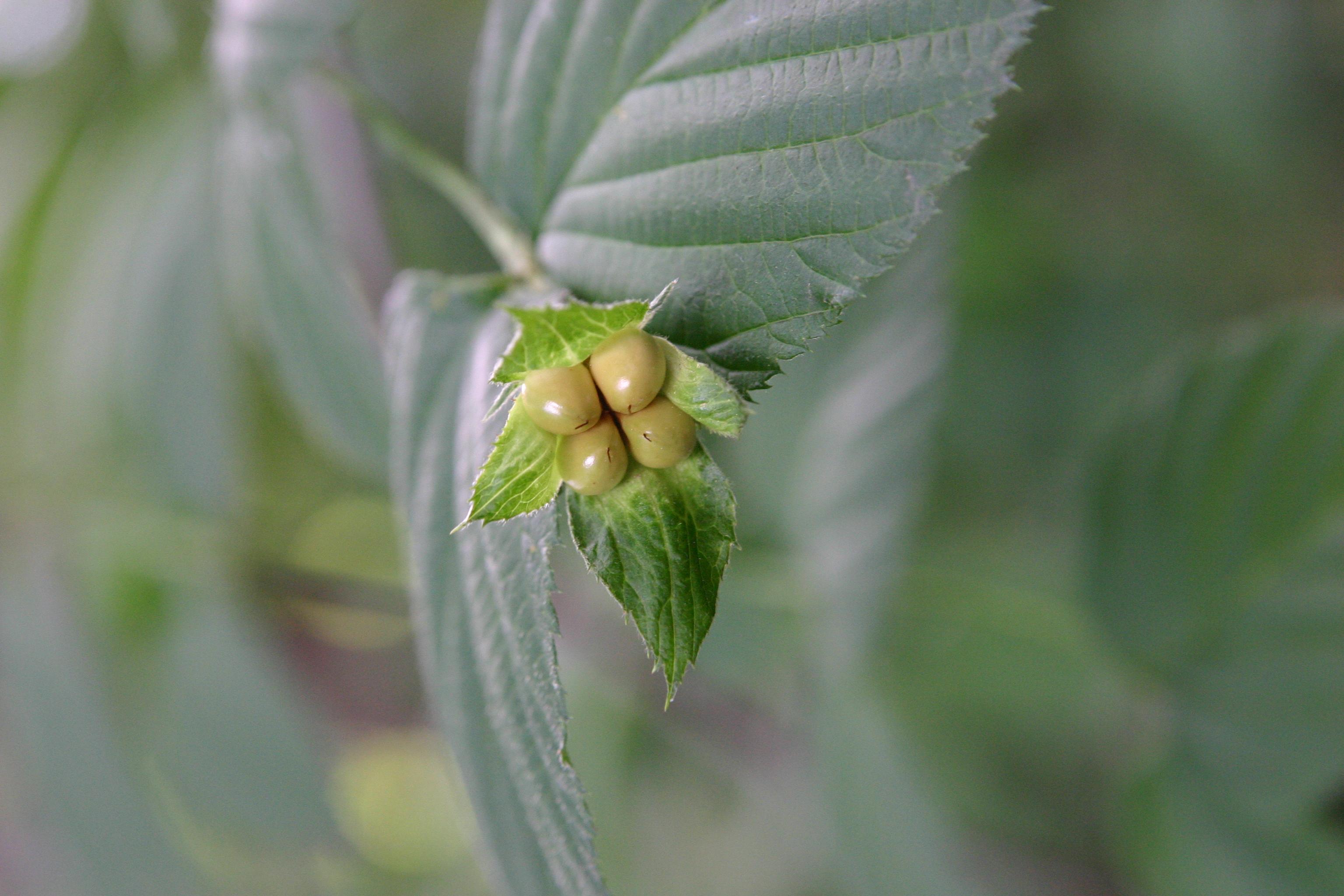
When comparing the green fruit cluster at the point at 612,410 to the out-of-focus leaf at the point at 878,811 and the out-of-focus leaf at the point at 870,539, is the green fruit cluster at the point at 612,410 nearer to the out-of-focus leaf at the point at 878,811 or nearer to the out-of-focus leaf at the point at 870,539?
the out-of-focus leaf at the point at 870,539

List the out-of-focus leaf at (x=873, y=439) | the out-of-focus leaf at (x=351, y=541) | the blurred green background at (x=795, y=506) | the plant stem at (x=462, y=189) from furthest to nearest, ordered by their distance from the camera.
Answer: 1. the out-of-focus leaf at (x=351, y=541)
2. the out-of-focus leaf at (x=873, y=439)
3. the blurred green background at (x=795, y=506)
4. the plant stem at (x=462, y=189)

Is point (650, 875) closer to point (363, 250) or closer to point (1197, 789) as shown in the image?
point (1197, 789)

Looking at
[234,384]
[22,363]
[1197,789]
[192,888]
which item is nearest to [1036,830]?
[1197,789]

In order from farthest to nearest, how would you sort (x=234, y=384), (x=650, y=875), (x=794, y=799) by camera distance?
(x=650, y=875) < (x=794, y=799) < (x=234, y=384)

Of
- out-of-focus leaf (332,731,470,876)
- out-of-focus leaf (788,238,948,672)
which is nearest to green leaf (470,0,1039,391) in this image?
out-of-focus leaf (788,238,948,672)

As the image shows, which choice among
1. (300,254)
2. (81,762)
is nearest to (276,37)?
(300,254)

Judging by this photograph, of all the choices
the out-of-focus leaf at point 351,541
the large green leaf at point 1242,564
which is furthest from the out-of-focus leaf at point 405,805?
the large green leaf at point 1242,564
